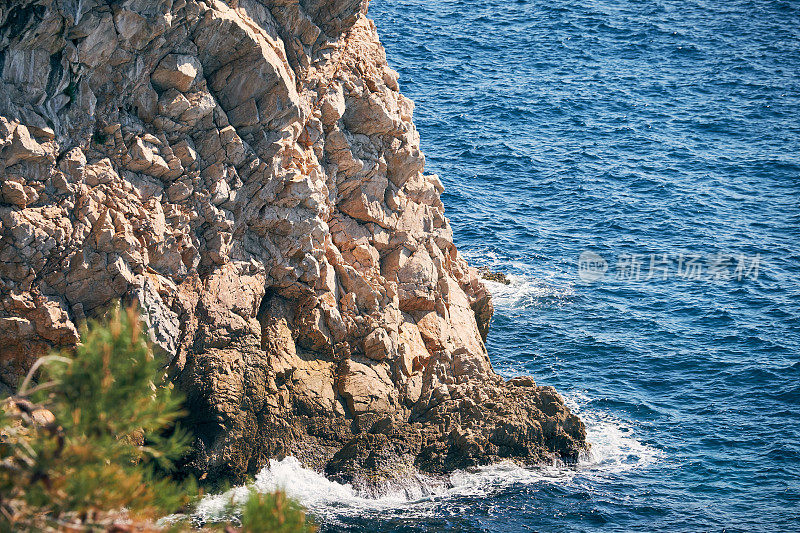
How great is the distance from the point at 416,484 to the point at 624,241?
2906 cm

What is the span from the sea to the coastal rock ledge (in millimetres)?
2467

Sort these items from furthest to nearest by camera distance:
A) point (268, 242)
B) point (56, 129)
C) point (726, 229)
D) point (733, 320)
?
point (726, 229) → point (733, 320) → point (268, 242) → point (56, 129)

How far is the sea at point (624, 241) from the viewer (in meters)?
34.9

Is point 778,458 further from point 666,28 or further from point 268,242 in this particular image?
point 666,28

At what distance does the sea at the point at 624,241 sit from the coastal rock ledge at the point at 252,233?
247 cm

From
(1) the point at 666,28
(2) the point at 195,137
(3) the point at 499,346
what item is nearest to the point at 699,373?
(3) the point at 499,346

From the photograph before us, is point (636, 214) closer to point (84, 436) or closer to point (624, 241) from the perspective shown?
point (624, 241)

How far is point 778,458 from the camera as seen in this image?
3850 centimetres

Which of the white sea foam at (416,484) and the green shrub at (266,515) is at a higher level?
the green shrub at (266,515)

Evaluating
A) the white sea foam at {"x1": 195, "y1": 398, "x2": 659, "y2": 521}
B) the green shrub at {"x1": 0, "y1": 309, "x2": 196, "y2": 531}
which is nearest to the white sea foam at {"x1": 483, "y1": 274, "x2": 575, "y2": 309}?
the white sea foam at {"x1": 195, "y1": 398, "x2": 659, "y2": 521}

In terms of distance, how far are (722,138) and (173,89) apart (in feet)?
171

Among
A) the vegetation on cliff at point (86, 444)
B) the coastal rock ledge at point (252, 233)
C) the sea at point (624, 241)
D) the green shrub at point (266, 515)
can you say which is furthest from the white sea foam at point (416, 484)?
the vegetation on cliff at point (86, 444)

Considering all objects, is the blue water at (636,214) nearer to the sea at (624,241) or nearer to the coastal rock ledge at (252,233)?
the sea at (624,241)

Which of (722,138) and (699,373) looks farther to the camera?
(722,138)
